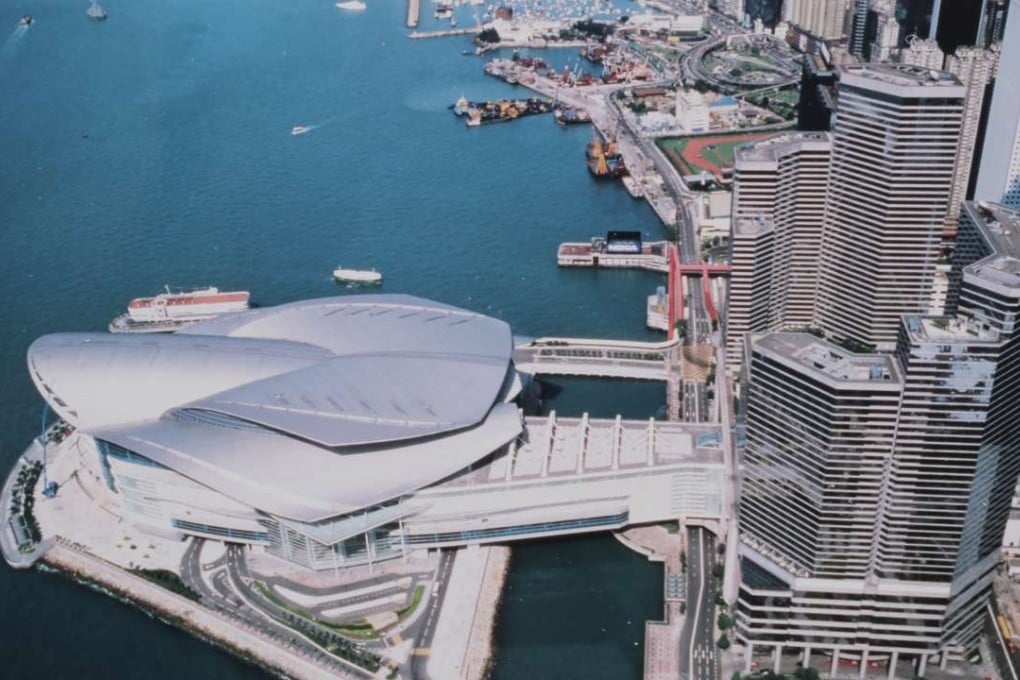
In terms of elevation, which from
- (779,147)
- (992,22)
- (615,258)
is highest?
(992,22)

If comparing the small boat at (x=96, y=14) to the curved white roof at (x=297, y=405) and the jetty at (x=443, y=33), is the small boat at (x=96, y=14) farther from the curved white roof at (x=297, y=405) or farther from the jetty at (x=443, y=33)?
the curved white roof at (x=297, y=405)

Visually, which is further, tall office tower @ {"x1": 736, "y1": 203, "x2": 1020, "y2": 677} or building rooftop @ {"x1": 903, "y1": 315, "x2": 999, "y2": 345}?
tall office tower @ {"x1": 736, "y1": 203, "x2": 1020, "y2": 677}

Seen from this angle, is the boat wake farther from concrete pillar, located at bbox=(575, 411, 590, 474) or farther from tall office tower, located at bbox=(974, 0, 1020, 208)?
tall office tower, located at bbox=(974, 0, 1020, 208)

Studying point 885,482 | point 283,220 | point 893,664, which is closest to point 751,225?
point 885,482

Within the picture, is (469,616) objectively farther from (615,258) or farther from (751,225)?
(615,258)

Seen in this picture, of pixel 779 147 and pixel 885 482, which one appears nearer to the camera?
pixel 885 482

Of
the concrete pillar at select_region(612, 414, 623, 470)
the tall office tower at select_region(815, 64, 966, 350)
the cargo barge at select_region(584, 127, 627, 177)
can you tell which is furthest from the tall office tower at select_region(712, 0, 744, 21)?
the concrete pillar at select_region(612, 414, 623, 470)

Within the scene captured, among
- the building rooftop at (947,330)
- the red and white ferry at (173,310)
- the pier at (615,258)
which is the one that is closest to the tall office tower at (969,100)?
the pier at (615,258)
